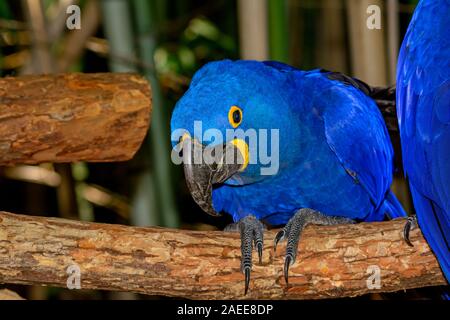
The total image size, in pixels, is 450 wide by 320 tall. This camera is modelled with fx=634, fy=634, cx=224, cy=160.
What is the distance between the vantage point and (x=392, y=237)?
Answer: 1645 mm

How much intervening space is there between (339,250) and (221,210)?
0.57 metres

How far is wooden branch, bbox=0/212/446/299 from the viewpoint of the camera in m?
1.53

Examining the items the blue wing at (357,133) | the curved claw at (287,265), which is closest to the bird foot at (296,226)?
the curved claw at (287,265)

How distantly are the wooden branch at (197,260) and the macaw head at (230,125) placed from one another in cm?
18

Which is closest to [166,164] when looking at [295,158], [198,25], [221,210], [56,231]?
[221,210]

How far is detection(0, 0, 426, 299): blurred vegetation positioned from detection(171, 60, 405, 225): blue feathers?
0.29 metres

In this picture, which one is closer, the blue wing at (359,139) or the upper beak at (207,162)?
the upper beak at (207,162)

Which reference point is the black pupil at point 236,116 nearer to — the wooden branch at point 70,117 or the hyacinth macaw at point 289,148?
the hyacinth macaw at point 289,148

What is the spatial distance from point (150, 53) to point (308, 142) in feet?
2.92

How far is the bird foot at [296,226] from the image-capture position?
163 cm

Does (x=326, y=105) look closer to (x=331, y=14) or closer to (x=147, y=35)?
(x=147, y=35)

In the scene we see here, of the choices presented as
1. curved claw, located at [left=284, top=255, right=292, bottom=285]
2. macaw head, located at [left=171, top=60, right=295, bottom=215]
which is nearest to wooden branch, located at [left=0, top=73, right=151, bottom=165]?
macaw head, located at [left=171, top=60, right=295, bottom=215]

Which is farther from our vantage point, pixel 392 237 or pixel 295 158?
pixel 295 158

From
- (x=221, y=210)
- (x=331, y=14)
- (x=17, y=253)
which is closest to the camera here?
(x=17, y=253)
